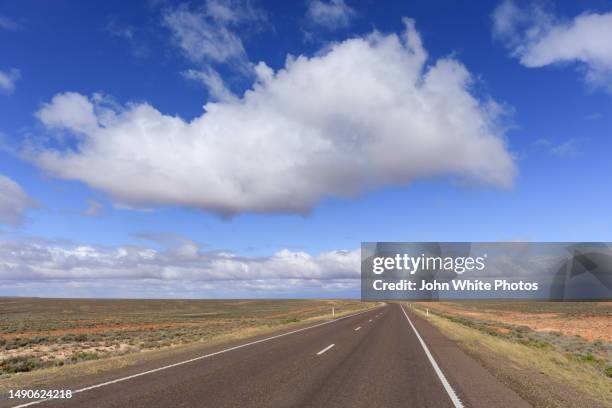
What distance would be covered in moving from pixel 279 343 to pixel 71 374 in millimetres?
9216

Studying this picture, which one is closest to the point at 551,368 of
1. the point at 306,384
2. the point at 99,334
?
the point at 306,384

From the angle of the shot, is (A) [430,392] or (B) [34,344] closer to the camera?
(A) [430,392]

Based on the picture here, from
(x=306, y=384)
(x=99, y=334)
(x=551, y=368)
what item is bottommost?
(x=99, y=334)

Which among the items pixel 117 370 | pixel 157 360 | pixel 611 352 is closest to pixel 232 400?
pixel 117 370

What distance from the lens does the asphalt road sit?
8133 mm

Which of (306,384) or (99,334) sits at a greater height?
(306,384)

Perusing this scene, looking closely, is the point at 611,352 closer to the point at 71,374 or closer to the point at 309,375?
the point at 309,375

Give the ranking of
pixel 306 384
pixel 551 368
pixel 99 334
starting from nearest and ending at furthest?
pixel 306 384
pixel 551 368
pixel 99 334

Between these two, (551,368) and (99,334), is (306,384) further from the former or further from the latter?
(99,334)

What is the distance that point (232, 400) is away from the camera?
808cm

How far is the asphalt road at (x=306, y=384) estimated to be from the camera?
26.7ft

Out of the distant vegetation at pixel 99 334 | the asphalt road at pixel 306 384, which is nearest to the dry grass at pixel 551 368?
the asphalt road at pixel 306 384

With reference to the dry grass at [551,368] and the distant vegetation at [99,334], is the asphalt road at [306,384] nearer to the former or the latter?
the dry grass at [551,368]

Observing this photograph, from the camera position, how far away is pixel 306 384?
32.1 feet
